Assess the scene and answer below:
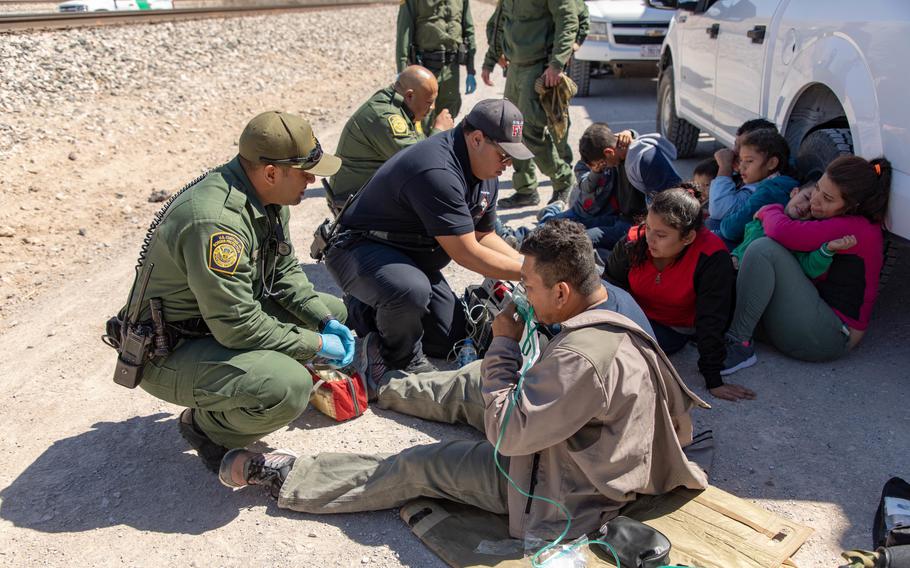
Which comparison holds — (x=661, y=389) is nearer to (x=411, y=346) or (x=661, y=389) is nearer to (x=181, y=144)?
(x=411, y=346)

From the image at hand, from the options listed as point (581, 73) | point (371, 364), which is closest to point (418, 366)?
point (371, 364)

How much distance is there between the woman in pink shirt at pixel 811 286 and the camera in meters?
3.84

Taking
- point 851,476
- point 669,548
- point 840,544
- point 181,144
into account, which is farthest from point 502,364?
point 181,144

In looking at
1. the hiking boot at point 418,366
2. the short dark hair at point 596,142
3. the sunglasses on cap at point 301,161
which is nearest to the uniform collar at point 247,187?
the sunglasses on cap at point 301,161

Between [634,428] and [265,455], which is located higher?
[634,428]

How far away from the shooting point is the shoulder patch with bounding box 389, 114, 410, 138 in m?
5.35

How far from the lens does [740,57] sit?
5645 mm

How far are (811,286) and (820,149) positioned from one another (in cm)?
83

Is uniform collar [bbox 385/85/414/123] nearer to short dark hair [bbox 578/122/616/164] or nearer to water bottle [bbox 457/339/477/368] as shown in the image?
short dark hair [bbox 578/122/616/164]

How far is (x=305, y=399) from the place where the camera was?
337 cm

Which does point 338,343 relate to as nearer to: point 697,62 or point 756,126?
point 756,126

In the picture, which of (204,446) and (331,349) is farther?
(331,349)

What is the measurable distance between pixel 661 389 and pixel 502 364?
21.7 inches

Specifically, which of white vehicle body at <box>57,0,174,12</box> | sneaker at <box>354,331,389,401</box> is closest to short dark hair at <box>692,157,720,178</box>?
sneaker at <box>354,331,389,401</box>
